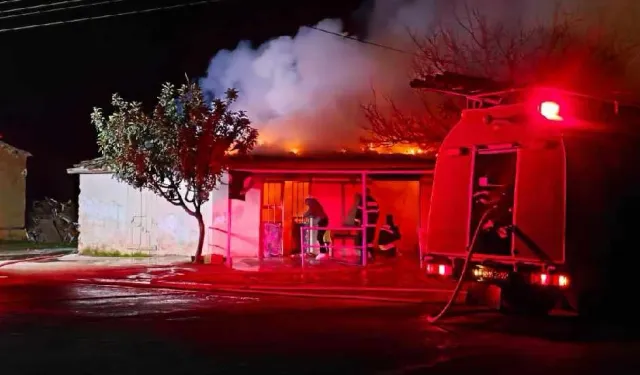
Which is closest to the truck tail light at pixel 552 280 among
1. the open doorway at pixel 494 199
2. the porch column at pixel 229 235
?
the open doorway at pixel 494 199

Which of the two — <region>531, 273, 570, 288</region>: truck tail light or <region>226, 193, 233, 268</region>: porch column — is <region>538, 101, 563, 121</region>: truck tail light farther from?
<region>226, 193, 233, 268</region>: porch column

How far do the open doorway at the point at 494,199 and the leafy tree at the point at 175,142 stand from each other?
8386 mm

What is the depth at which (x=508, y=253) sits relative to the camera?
34.4 feet

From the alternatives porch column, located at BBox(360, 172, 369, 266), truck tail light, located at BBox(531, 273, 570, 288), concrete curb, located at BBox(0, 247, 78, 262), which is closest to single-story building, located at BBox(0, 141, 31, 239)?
concrete curb, located at BBox(0, 247, 78, 262)

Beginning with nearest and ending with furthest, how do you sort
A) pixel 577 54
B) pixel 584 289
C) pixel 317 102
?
pixel 584 289 → pixel 577 54 → pixel 317 102

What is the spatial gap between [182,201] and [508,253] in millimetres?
9807

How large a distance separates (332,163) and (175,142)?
155 inches

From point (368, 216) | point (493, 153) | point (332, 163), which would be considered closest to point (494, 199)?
point (493, 153)

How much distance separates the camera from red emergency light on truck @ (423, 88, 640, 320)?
389 inches

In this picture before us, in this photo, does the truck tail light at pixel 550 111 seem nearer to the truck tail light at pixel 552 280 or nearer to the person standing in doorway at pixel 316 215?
the truck tail light at pixel 552 280

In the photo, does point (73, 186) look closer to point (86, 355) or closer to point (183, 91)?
point (183, 91)

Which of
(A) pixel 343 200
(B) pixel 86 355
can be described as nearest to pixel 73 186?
(A) pixel 343 200

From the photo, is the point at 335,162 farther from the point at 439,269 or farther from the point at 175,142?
the point at 439,269

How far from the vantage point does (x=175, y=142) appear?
17.8 metres
